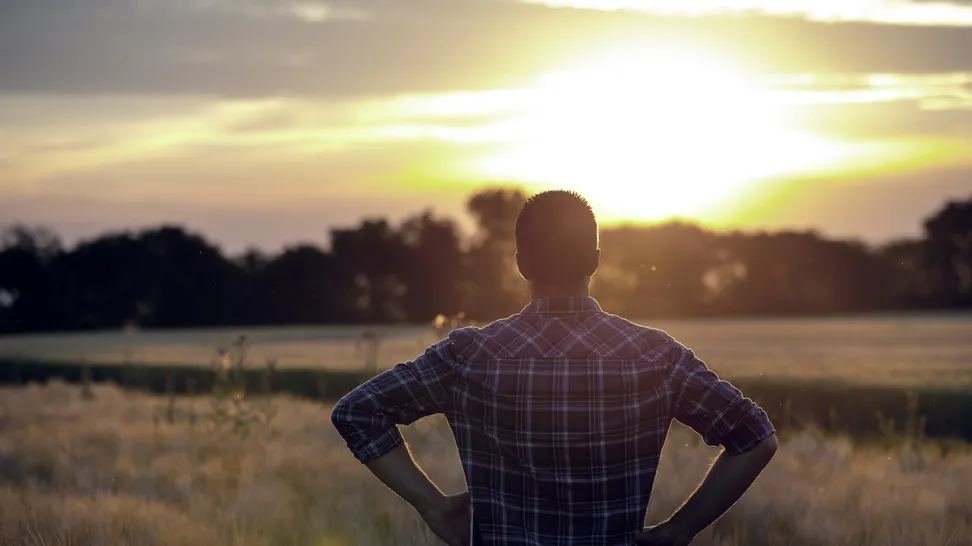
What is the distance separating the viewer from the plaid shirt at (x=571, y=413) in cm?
285

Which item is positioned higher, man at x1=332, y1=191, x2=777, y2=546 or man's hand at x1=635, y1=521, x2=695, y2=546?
man at x1=332, y1=191, x2=777, y2=546

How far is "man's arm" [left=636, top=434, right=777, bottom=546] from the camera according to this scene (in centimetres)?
293

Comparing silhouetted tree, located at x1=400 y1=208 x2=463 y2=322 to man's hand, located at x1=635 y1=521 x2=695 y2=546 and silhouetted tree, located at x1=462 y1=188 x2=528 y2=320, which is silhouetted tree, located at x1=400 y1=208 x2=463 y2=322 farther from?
man's hand, located at x1=635 y1=521 x2=695 y2=546

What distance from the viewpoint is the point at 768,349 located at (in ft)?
80.9

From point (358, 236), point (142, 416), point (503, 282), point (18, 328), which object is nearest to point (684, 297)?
point (503, 282)

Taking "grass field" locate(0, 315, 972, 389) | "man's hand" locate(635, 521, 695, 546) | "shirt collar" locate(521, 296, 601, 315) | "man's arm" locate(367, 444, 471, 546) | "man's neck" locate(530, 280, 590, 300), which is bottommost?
"grass field" locate(0, 315, 972, 389)

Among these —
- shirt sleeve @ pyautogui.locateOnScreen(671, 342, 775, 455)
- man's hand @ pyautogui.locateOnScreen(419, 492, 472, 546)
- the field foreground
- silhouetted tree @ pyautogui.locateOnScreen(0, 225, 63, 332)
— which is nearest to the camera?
shirt sleeve @ pyautogui.locateOnScreen(671, 342, 775, 455)

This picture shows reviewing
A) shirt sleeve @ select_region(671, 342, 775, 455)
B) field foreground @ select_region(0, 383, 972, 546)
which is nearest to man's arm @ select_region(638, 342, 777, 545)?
shirt sleeve @ select_region(671, 342, 775, 455)

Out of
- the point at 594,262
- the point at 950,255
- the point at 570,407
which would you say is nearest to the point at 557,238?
the point at 594,262

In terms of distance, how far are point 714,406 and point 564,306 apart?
499 mm

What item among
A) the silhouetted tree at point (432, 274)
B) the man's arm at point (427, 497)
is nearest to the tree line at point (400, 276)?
the silhouetted tree at point (432, 274)

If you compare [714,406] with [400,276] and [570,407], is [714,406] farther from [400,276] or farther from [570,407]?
[400,276]

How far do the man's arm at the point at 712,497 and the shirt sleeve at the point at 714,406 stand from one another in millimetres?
69

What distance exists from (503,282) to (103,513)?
37.6 m
